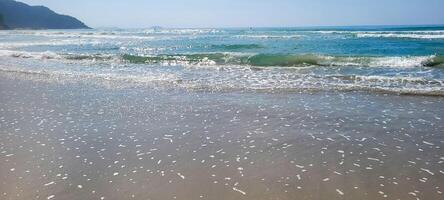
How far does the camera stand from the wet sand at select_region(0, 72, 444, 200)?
18.6 ft

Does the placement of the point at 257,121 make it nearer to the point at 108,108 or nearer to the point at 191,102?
the point at 191,102

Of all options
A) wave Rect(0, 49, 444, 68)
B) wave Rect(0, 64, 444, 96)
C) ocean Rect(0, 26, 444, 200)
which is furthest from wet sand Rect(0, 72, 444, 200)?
wave Rect(0, 49, 444, 68)

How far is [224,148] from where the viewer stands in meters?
7.50

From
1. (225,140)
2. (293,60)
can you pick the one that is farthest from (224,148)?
(293,60)

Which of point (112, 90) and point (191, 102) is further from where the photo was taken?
point (112, 90)

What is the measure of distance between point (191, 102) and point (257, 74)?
283 inches

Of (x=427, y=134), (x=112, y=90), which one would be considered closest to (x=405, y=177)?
(x=427, y=134)

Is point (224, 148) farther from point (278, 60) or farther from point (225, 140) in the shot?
point (278, 60)

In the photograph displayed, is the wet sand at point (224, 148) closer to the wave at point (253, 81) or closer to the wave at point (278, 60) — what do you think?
the wave at point (253, 81)

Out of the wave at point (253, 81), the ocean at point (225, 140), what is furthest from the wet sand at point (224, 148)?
the wave at point (253, 81)

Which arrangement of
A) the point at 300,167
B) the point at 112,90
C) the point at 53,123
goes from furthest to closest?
1. the point at 112,90
2. the point at 53,123
3. the point at 300,167

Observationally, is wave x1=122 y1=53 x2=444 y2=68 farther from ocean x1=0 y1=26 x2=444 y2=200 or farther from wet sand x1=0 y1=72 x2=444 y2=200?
wet sand x1=0 y1=72 x2=444 y2=200

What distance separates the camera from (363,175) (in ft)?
20.0

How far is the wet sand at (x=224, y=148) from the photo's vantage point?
5672 millimetres
